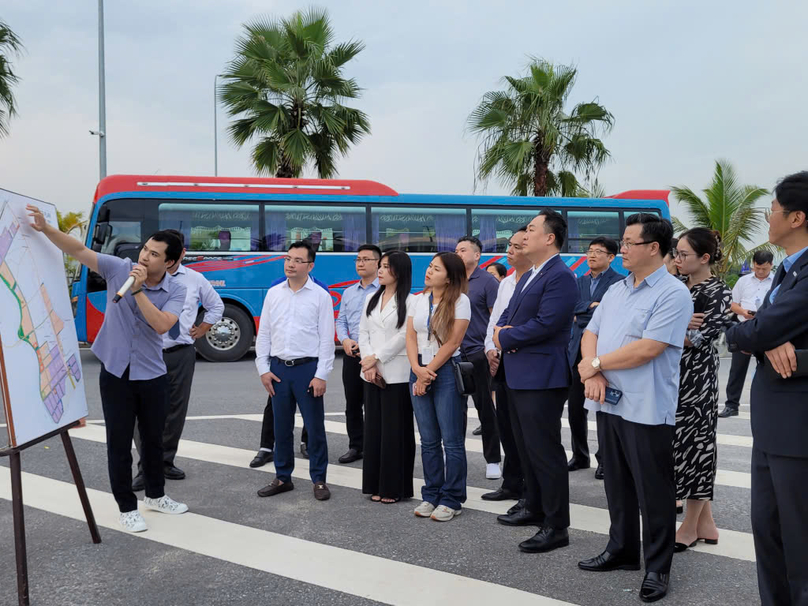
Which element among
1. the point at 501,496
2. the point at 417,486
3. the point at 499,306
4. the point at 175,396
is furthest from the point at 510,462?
the point at 175,396

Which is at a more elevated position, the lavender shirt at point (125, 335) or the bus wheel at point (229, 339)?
the lavender shirt at point (125, 335)

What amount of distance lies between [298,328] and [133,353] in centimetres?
124

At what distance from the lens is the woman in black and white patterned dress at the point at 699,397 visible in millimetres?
3887

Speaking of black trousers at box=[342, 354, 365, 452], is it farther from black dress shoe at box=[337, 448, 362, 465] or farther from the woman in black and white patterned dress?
the woman in black and white patterned dress

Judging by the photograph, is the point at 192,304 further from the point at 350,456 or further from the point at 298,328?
the point at 350,456

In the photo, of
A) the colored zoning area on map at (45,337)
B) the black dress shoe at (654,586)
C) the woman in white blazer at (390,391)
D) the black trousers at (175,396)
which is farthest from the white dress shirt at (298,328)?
the black dress shoe at (654,586)

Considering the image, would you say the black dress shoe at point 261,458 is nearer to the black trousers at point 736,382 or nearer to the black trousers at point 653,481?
the black trousers at point 653,481

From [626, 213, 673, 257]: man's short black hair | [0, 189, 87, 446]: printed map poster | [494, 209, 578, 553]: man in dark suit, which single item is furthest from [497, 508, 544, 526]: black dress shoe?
[0, 189, 87, 446]: printed map poster

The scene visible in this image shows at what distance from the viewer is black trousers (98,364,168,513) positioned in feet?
13.6

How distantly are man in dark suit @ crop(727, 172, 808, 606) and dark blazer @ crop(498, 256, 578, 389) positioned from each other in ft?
4.19

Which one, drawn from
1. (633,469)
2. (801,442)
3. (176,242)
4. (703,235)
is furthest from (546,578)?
(176,242)

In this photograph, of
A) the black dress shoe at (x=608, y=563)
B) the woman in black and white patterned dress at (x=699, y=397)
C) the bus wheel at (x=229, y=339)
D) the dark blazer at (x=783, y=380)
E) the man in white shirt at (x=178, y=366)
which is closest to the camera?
the dark blazer at (x=783, y=380)

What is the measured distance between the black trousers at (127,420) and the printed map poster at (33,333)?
0.18m

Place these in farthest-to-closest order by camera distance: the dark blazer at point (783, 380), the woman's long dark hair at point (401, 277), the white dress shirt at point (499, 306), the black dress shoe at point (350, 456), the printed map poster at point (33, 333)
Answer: the black dress shoe at point (350, 456) → the white dress shirt at point (499, 306) → the woman's long dark hair at point (401, 277) → the printed map poster at point (33, 333) → the dark blazer at point (783, 380)
